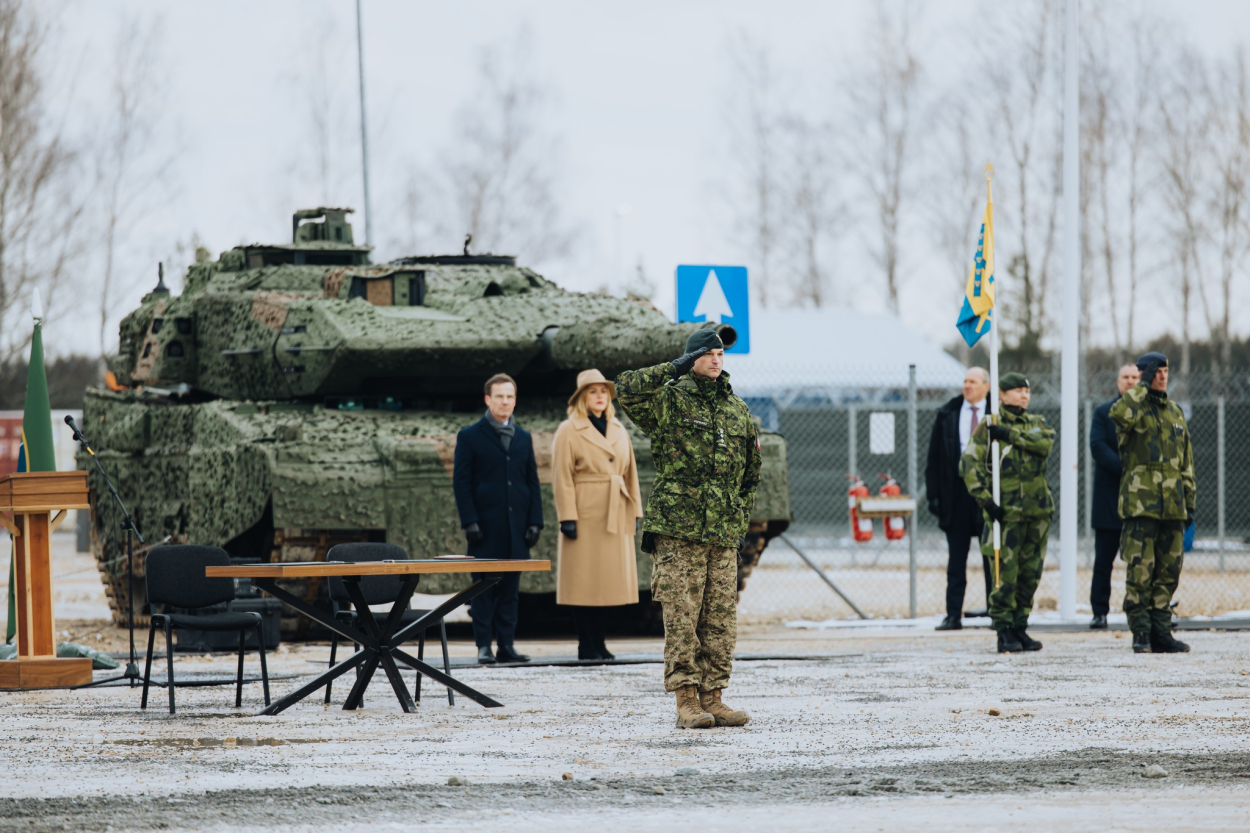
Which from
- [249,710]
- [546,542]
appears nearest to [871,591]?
[546,542]

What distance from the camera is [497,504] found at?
36.9 feet

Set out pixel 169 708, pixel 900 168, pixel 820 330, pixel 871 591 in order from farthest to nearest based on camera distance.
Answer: pixel 900 168, pixel 820 330, pixel 871 591, pixel 169 708

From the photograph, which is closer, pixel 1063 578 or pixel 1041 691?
pixel 1041 691

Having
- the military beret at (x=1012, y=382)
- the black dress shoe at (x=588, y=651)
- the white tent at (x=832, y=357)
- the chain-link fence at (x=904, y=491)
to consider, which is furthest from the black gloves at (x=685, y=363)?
the white tent at (x=832, y=357)

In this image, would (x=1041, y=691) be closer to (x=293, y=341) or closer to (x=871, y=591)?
(x=293, y=341)

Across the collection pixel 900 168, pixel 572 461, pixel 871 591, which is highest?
pixel 900 168

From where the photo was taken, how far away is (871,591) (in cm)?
1839

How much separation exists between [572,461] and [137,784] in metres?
5.31

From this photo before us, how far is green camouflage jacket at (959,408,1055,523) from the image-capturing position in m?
11.4

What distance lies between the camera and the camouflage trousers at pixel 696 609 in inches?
315

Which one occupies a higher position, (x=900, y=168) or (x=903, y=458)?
(x=900, y=168)

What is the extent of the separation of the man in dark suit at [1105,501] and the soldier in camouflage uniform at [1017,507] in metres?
1.97

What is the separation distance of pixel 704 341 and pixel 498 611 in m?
3.67

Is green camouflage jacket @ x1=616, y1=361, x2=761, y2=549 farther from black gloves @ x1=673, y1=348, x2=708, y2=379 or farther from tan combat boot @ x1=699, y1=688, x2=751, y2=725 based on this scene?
tan combat boot @ x1=699, y1=688, x2=751, y2=725
